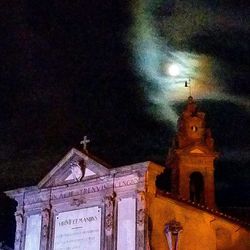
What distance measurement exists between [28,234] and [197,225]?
7.33 meters

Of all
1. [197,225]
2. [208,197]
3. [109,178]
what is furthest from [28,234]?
[208,197]

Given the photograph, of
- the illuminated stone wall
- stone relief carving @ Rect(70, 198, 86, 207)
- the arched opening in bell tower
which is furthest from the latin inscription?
the arched opening in bell tower

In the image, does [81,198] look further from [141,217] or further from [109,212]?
[141,217]

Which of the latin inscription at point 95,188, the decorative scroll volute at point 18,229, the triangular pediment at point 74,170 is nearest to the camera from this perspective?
the latin inscription at point 95,188

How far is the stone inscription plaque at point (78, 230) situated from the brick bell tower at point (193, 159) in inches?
315

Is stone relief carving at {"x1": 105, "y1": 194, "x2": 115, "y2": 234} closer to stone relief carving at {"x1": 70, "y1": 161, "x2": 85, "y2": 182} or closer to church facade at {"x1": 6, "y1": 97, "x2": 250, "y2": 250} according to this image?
church facade at {"x1": 6, "y1": 97, "x2": 250, "y2": 250}

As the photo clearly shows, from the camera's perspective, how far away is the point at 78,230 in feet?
88.4

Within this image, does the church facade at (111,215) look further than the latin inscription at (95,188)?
No

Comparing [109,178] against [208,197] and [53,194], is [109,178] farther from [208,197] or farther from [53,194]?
[208,197]

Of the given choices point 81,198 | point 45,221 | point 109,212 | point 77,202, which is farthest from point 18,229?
point 109,212

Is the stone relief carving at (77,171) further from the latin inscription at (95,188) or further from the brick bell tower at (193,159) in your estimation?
the brick bell tower at (193,159)

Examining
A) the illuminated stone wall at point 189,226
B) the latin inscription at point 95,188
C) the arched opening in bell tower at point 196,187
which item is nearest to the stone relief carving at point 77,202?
the latin inscription at point 95,188

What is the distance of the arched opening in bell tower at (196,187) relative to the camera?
3472 cm

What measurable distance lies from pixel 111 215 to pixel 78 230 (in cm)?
195
